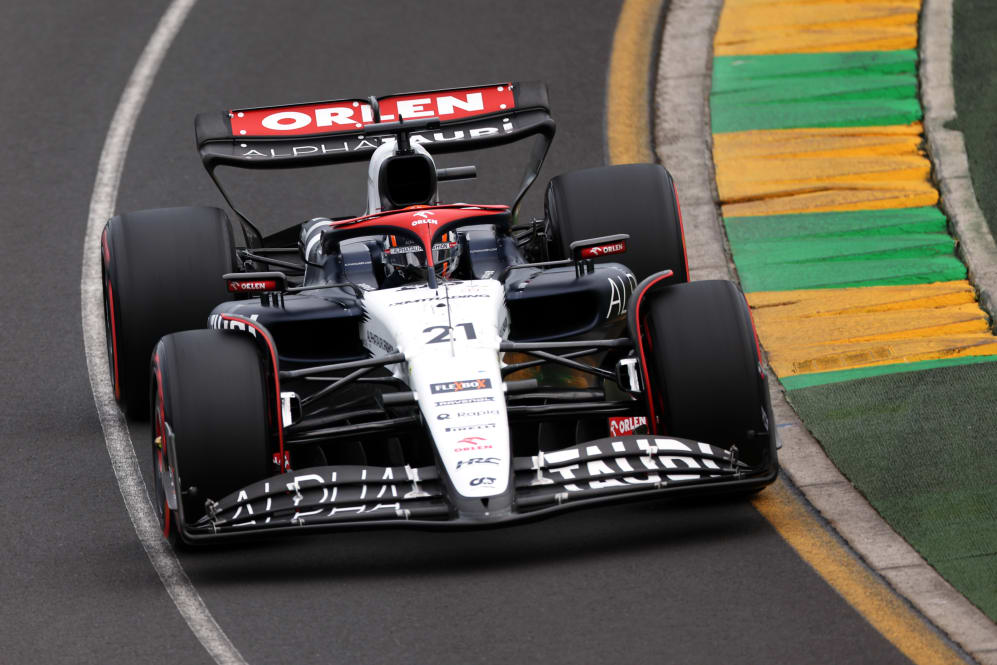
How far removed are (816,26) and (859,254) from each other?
4357 millimetres

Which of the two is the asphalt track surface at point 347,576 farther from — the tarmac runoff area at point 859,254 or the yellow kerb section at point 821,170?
the yellow kerb section at point 821,170

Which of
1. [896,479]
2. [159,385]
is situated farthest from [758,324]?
[159,385]

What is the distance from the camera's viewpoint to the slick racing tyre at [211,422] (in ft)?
27.9

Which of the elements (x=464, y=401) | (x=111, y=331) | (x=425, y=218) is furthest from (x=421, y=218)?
(x=111, y=331)

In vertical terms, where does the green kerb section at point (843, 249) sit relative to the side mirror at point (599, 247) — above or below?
below

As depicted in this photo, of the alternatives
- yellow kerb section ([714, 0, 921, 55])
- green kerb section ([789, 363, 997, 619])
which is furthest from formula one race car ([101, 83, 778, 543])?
yellow kerb section ([714, 0, 921, 55])

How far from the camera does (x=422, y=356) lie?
8898 mm

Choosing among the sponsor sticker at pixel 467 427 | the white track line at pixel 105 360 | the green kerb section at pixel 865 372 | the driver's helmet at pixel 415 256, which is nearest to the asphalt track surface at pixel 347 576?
the white track line at pixel 105 360

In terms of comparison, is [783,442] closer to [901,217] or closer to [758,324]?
[758,324]

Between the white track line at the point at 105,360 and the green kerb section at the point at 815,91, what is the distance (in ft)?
15.9

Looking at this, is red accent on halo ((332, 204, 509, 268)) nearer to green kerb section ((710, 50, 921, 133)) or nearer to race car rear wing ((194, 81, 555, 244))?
race car rear wing ((194, 81, 555, 244))

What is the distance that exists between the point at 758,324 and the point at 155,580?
457 centimetres

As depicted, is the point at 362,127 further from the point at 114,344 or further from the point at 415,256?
the point at 114,344

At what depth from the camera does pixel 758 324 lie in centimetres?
1170
